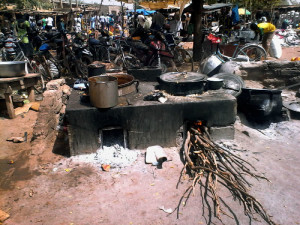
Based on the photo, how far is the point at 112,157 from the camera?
4.15m

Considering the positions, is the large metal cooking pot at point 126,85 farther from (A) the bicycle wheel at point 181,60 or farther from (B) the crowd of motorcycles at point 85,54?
(A) the bicycle wheel at point 181,60

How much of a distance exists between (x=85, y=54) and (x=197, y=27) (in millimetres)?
4550

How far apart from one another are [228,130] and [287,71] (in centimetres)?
385

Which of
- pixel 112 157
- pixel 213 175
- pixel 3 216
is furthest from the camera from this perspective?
pixel 112 157

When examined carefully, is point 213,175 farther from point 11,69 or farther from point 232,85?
point 11,69

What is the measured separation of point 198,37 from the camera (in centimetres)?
988

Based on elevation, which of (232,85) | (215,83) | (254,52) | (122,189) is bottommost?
(122,189)

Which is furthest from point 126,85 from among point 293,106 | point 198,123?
point 293,106

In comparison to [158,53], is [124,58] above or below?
below

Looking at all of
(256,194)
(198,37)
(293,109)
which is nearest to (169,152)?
(256,194)

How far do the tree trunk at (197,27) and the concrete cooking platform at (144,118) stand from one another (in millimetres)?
6000

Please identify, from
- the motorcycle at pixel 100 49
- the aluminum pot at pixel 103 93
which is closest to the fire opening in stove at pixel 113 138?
the aluminum pot at pixel 103 93

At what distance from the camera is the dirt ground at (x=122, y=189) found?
296 centimetres

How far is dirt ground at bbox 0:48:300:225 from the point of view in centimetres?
296
